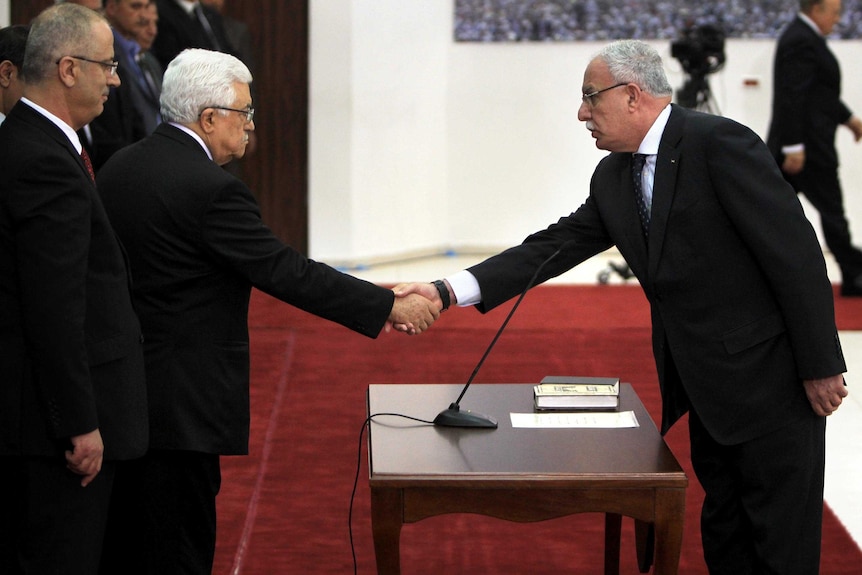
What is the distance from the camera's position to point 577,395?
115 inches

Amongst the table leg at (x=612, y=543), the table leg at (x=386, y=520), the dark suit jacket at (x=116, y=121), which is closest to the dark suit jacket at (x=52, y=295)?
the table leg at (x=386, y=520)

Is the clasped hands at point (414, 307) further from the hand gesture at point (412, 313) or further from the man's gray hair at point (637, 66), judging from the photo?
the man's gray hair at point (637, 66)

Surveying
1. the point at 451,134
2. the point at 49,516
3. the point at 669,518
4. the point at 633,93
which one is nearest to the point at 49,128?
the point at 49,516

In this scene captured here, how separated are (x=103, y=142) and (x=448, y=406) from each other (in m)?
2.82

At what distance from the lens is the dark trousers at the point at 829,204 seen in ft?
22.9

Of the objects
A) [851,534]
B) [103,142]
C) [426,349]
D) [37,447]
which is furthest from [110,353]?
[426,349]

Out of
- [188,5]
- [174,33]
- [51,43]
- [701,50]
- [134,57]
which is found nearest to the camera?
[51,43]

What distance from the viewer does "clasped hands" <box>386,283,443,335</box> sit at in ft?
10.5

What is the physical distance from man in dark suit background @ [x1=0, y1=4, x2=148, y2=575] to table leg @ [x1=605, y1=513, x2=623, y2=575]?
126cm

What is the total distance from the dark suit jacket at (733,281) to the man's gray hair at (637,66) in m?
0.08

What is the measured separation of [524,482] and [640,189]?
84 centimetres

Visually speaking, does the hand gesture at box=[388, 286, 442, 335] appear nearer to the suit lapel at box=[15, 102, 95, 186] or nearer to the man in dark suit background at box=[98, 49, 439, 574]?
the man in dark suit background at box=[98, 49, 439, 574]

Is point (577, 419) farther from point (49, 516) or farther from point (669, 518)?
point (49, 516)

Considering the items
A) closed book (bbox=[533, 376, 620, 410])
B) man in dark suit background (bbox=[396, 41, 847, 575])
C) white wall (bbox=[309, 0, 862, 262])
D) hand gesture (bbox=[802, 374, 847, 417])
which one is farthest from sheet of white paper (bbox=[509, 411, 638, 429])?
white wall (bbox=[309, 0, 862, 262])
